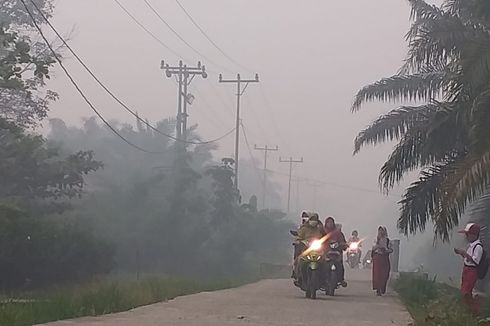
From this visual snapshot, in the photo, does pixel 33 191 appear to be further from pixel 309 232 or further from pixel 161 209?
pixel 309 232

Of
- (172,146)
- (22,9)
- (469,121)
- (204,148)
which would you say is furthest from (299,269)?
(204,148)

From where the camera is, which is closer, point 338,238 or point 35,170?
point 338,238

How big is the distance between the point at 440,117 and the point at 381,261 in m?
3.66

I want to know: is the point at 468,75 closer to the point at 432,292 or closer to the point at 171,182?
the point at 432,292

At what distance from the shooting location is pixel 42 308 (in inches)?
482

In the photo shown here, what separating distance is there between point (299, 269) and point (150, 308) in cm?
503

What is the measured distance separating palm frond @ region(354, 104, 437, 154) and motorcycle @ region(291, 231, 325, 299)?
6351 mm

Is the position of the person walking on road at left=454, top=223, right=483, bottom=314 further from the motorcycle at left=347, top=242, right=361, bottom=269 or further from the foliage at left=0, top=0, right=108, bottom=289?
→ the motorcycle at left=347, top=242, right=361, bottom=269

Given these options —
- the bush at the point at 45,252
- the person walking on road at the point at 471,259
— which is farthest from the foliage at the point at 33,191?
the person walking on road at the point at 471,259

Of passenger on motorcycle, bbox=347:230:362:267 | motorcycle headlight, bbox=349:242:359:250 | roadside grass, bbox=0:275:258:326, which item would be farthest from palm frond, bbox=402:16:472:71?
motorcycle headlight, bbox=349:242:359:250

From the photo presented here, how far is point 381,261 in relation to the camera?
68.3 feet

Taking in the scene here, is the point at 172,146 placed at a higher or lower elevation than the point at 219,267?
higher

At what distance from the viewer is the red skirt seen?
20.4 m

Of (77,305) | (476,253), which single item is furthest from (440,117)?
(77,305)
